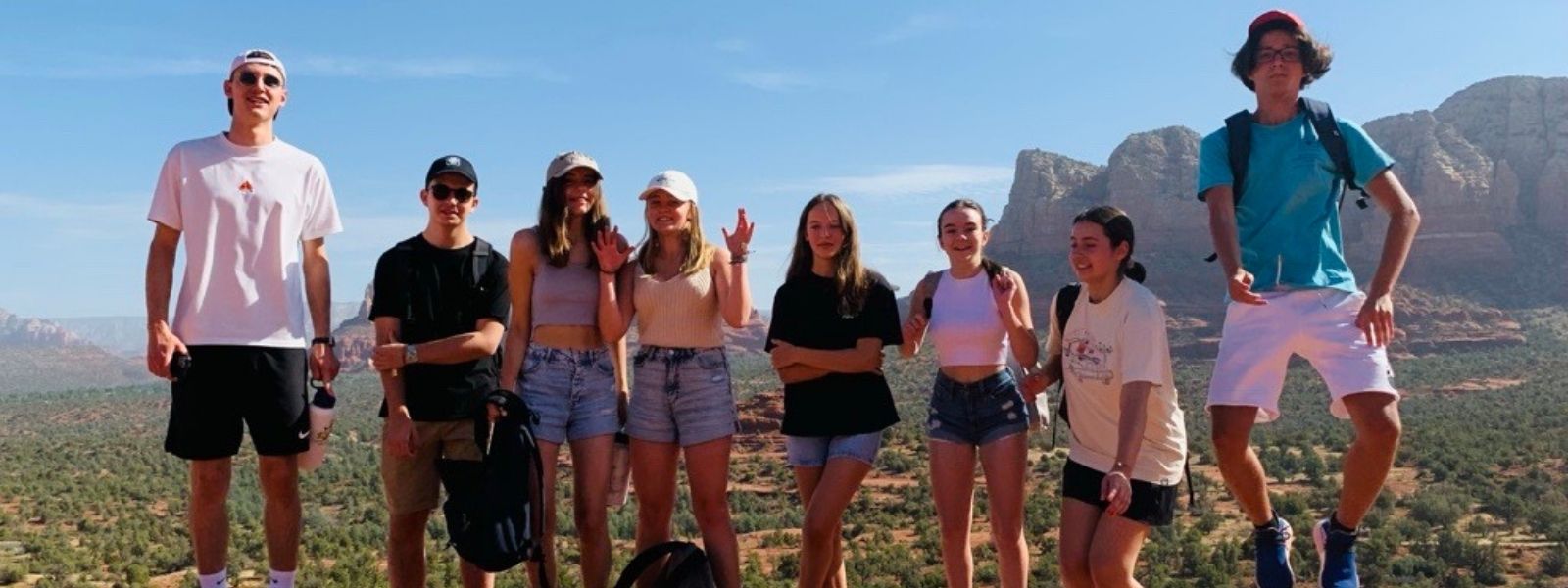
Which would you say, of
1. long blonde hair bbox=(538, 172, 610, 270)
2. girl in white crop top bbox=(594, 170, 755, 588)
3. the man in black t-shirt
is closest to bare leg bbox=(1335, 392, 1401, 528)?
girl in white crop top bbox=(594, 170, 755, 588)

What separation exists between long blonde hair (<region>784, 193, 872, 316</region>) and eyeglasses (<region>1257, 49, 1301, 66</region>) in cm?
167

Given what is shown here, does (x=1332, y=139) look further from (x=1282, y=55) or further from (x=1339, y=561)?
(x=1339, y=561)

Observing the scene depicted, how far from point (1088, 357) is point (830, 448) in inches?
44.2

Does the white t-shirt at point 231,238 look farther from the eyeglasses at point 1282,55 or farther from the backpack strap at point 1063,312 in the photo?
the eyeglasses at point 1282,55

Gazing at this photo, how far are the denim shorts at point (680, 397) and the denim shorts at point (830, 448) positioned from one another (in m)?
0.30

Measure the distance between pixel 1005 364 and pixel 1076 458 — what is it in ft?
1.90

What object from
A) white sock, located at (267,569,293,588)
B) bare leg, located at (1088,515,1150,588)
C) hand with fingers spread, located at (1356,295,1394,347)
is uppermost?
hand with fingers spread, located at (1356,295,1394,347)

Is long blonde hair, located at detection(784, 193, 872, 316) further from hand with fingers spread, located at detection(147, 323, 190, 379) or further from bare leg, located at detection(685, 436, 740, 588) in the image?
hand with fingers spread, located at detection(147, 323, 190, 379)

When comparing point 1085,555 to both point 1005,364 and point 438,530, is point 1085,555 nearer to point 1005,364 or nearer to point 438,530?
point 1005,364

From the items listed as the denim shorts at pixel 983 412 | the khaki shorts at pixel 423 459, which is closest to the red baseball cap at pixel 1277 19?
the denim shorts at pixel 983 412

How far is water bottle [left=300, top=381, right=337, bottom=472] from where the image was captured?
4.19 metres

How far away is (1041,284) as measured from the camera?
8631 centimetres

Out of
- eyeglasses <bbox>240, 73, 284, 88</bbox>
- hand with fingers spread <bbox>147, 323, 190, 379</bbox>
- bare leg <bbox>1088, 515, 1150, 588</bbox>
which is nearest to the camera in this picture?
bare leg <bbox>1088, 515, 1150, 588</bbox>

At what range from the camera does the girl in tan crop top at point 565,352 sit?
4.39 meters
